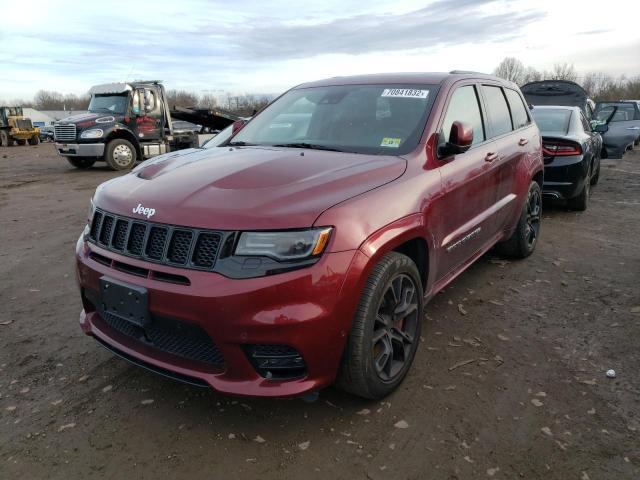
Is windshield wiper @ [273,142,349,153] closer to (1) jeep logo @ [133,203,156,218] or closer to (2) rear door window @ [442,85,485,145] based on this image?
(2) rear door window @ [442,85,485,145]

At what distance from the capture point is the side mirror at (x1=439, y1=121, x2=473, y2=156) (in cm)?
306

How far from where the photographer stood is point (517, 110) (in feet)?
15.9

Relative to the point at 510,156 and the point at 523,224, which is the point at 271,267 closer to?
the point at 510,156

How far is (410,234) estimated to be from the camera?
2.72 m

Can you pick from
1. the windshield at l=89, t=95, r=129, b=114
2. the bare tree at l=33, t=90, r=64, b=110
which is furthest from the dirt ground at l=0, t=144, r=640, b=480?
the bare tree at l=33, t=90, r=64, b=110

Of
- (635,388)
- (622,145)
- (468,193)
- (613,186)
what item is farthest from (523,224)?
(622,145)

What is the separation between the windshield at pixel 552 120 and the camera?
22.9ft

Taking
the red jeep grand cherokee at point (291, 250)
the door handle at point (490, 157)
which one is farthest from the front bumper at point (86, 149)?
the door handle at point (490, 157)

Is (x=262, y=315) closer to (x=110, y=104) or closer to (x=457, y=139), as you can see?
(x=457, y=139)

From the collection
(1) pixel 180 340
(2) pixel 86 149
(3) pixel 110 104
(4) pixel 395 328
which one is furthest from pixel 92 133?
(4) pixel 395 328

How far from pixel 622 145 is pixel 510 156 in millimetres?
10975

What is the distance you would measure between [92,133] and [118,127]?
2.36ft

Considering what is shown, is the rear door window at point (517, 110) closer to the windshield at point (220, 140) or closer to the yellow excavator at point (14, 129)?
the windshield at point (220, 140)

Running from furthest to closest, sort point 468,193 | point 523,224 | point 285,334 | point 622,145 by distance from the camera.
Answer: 1. point 622,145
2. point 523,224
3. point 468,193
4. point 285,334
